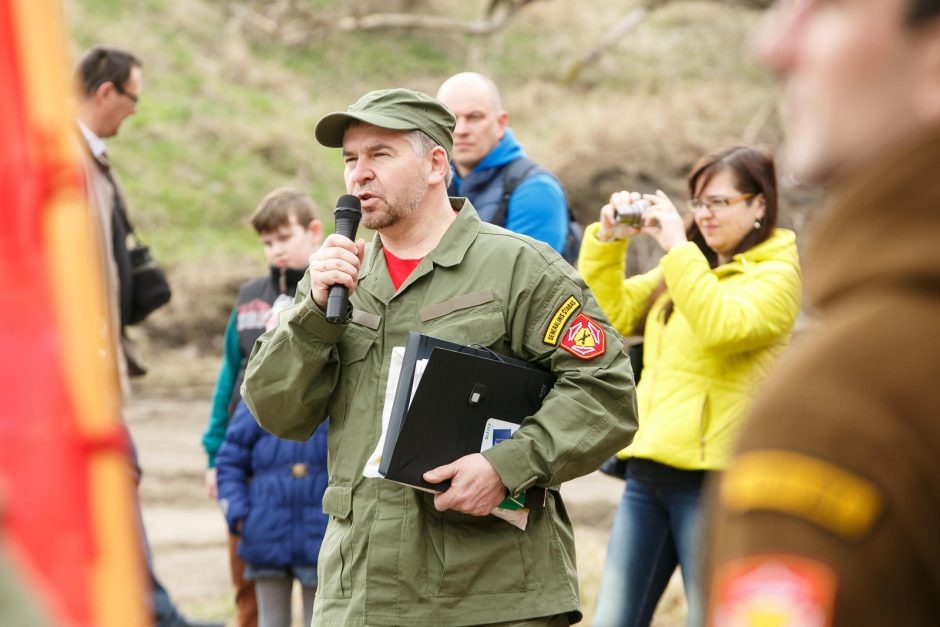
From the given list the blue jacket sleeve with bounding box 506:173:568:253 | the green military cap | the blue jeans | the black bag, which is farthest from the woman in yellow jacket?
the black bag

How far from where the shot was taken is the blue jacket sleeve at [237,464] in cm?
498

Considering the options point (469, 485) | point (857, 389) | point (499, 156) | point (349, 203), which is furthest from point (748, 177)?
point (857, 389)

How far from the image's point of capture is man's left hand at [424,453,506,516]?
3.18m

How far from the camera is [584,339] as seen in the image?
347cm

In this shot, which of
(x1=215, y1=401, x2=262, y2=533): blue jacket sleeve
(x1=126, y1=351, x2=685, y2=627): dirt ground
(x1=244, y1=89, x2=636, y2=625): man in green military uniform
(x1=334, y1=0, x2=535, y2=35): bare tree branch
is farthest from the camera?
(x1=334, y1=0, x2=535, y2=35): bare tree branch

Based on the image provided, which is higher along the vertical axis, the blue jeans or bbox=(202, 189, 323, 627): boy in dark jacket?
bbox=(202, 189, 323, 627): boy in dark jacket

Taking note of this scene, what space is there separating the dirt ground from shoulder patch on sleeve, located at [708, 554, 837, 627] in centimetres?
480

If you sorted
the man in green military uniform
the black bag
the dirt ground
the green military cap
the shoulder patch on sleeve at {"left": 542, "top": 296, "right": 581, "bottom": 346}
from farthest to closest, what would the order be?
the dirt ground → the black bag → the green military cap → the shoulder patch on sleeve at {"left": 542, "top": 296, "right": 581, "bottom": 346} → the man in green military uniform

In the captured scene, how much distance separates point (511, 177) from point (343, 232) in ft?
5.93

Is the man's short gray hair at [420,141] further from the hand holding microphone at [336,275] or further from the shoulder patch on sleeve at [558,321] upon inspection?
the shoulder patch on sleeve at [558,321]

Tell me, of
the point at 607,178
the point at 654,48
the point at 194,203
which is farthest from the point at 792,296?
the point at 654,48

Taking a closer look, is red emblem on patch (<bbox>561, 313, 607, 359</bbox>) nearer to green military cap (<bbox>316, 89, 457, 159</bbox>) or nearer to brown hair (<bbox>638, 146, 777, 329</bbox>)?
green military cap (<bbox>316, 89, 457, 159</bbox>)

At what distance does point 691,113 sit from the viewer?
14438 millimetres

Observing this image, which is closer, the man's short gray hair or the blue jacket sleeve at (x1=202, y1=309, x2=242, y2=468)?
the man's short gray hair
